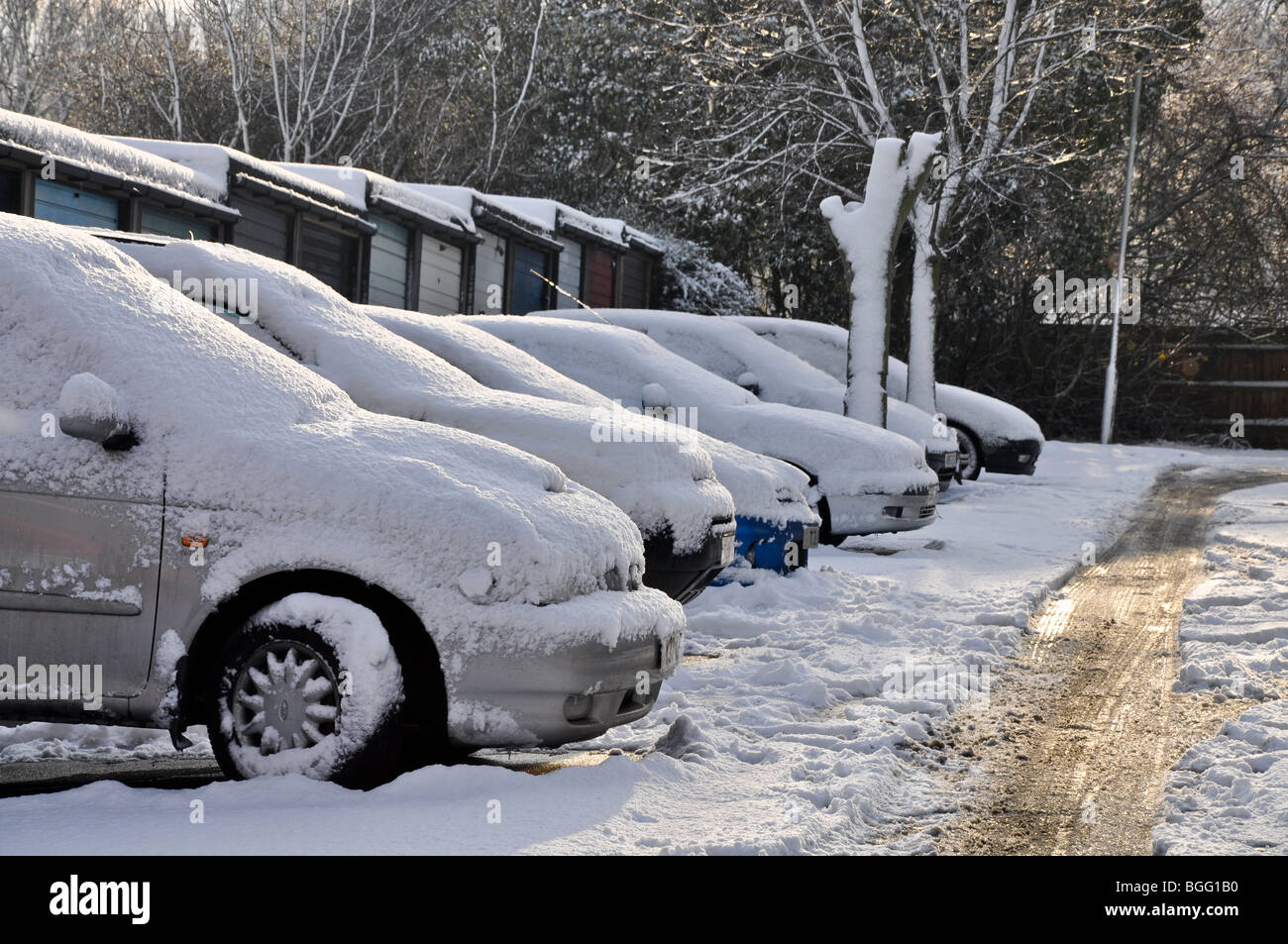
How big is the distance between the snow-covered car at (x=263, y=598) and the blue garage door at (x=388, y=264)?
49.3 feet

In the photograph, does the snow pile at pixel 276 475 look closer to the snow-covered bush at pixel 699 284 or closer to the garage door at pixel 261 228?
the garage door at pixel 261 228

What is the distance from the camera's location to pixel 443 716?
451 cm

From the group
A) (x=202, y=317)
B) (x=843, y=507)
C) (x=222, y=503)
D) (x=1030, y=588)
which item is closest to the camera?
(x=222, y=503)

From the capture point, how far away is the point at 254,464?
4.53 m

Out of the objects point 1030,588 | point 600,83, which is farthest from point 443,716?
point 600,83

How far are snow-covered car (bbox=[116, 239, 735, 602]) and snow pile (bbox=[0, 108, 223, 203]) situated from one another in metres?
6.37

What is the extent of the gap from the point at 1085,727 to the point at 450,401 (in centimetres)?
317

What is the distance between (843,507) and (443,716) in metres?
6.87

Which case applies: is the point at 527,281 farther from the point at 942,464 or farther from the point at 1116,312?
the point at 942,464

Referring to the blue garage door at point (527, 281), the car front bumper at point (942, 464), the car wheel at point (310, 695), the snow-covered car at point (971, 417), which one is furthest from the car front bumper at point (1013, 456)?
the car wheel at point (310, 695)

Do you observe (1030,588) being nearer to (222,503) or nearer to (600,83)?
(222,503)

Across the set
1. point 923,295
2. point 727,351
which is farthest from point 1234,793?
point 923,295
